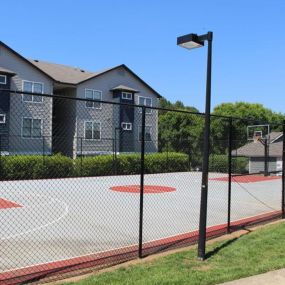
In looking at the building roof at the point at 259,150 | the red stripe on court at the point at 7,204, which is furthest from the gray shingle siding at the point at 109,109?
the red stripe on court at the point at 7,204

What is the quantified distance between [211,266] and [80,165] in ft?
65.7

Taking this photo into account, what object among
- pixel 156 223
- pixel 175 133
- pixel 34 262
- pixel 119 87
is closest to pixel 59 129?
pixel 119 87

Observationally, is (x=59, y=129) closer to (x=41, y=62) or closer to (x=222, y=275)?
(x=41, y=62)

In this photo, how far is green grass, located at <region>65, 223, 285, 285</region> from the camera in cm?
581

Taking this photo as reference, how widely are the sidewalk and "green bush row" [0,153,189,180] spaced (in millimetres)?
17770

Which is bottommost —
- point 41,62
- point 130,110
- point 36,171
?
point 36,171

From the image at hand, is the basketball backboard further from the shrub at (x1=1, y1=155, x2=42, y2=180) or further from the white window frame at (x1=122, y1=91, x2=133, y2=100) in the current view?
the shrub at (x1=1, y1=155, x2=42, y2=180)

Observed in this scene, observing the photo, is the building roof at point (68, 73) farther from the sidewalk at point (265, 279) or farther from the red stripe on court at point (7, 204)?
the sidewalk at point (265, 279)

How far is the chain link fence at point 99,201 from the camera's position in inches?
291

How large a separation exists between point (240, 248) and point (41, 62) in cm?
4032

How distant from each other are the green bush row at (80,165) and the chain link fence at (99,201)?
6 centimetres

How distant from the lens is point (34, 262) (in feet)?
22.8

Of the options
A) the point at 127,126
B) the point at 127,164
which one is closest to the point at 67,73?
the point at 127,126

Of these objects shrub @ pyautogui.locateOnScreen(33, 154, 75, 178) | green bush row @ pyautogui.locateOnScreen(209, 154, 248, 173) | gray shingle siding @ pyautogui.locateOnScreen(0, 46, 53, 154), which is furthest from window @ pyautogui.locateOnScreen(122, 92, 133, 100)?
shrub @ pyautogui.locateOnScreen(33, 154, 75, 178)
